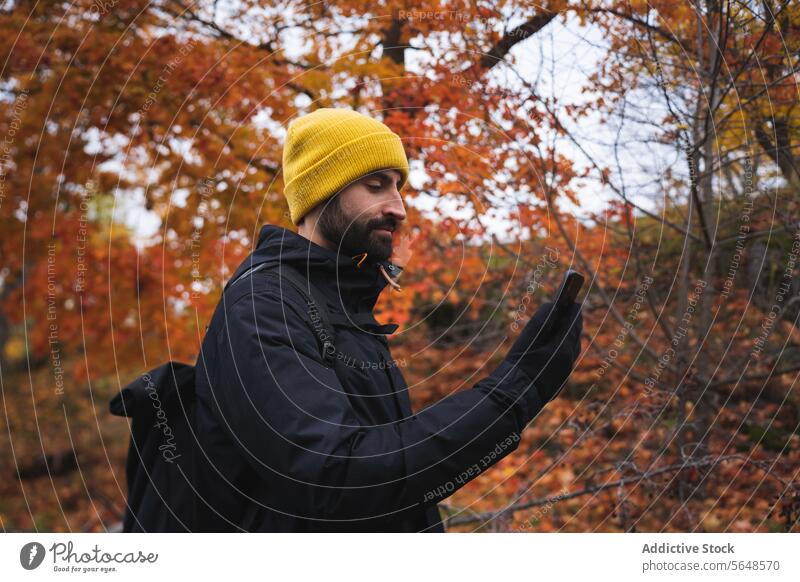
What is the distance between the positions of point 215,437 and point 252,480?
16cm

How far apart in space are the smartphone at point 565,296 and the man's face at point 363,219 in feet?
1.98

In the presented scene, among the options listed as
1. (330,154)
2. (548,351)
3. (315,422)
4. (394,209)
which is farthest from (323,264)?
(548,351)

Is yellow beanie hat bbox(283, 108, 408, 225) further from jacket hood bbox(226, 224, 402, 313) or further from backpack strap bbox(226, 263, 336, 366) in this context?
backpack strap bbox(226, 263, 336, 366)

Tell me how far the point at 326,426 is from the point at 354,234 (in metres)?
0.79

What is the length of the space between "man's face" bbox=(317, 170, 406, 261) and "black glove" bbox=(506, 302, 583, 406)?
1.91ft

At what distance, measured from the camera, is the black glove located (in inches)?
80.7

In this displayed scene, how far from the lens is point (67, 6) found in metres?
6.11

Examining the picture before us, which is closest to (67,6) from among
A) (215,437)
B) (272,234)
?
(272,234)

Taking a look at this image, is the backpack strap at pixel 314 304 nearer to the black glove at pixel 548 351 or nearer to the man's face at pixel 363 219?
the man's face at pixel 363 219

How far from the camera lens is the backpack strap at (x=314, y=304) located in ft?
6.61

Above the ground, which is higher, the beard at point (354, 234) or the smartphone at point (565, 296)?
the beard at point (354, 234)

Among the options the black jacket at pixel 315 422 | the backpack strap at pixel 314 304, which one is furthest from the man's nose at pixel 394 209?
the backpack strap at pixel 314 304

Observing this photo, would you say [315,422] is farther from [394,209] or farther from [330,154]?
[330,154]
